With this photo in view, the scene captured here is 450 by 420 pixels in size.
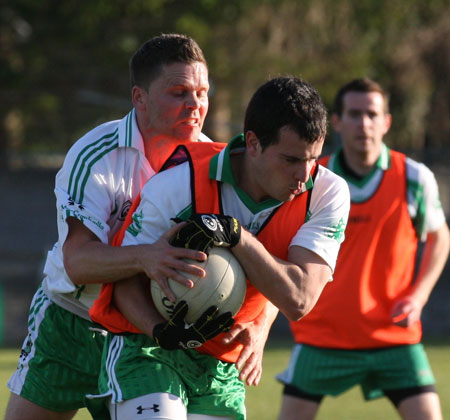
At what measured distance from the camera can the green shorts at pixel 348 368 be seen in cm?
602

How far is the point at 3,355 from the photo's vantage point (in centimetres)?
1383

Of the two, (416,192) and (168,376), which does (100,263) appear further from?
(416,192)

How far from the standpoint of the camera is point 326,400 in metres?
9.93

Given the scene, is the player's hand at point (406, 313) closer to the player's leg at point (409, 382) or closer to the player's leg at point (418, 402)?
the player's leg at point (409, 382)

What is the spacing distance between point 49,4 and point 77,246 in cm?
2301

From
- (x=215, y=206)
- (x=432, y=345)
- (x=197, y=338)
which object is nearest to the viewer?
(x=197, y=338)

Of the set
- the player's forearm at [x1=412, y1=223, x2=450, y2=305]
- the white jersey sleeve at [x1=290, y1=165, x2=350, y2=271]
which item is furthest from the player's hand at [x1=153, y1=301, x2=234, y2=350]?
the player's forearm at [x1=412, y1=223, x2=450, y2=305]

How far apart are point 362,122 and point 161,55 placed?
2.41 metres

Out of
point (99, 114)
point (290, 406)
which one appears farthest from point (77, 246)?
point (99, 114)

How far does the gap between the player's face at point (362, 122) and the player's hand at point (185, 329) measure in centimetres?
299

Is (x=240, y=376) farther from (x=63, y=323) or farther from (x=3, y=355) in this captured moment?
(x=3, y=355)

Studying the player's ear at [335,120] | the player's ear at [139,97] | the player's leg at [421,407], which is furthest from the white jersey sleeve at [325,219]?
the player's ear at [335,120]

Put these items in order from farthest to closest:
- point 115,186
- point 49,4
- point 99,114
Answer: point 99,114, point 49,4, point 115,186

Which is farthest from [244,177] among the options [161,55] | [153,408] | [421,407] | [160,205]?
[421,407]
